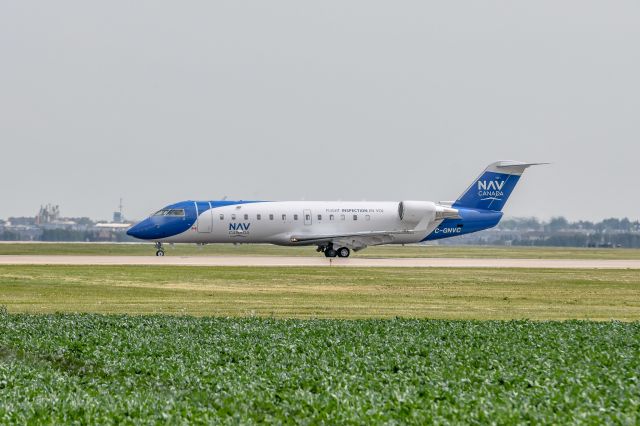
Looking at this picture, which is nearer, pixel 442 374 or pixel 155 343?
pixel 442 374

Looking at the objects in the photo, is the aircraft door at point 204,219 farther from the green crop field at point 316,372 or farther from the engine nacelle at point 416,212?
the green crop field at point 316,372

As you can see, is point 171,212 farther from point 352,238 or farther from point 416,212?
point 416,212

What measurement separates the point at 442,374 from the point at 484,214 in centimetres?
5284

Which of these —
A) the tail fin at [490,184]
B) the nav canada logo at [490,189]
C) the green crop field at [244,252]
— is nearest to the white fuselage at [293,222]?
the tail fin at [490,184]

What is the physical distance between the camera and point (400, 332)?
2386 centimetres

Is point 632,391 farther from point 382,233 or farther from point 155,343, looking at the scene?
point 382,233

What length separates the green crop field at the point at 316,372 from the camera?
14.6m

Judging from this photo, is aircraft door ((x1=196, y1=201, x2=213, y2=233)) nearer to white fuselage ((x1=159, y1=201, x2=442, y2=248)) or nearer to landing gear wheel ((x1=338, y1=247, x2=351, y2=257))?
white fuselage ((x1=159, y1=201, x2=442, y2=248))

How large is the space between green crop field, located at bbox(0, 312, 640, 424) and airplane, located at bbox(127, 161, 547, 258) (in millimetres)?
37956

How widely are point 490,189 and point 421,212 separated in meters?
5.81

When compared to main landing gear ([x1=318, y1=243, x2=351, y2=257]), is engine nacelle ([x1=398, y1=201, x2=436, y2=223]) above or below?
above

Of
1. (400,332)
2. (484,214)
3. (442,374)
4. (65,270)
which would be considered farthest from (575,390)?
(484,214)

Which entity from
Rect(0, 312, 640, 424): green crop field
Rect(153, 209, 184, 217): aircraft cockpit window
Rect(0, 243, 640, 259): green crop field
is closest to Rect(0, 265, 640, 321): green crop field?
Rect(0, 312, 640, 424): green crop field

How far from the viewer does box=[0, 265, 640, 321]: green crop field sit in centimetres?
3216
